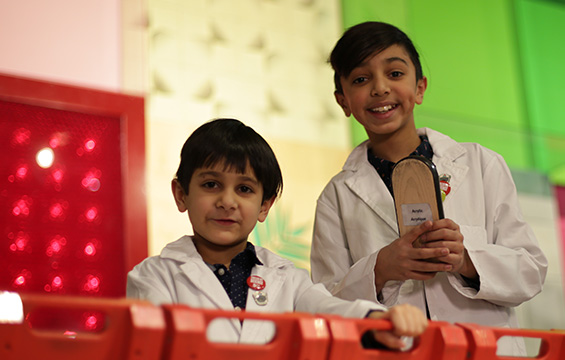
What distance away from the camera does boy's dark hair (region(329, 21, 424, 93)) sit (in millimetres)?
1307

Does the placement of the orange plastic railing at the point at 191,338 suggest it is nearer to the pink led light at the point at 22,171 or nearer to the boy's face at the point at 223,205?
the boy's face at the point at 223,205

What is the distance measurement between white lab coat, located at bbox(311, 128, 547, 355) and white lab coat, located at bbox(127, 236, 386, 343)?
176 mm

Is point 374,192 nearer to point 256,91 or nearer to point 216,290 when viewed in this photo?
point 216,290

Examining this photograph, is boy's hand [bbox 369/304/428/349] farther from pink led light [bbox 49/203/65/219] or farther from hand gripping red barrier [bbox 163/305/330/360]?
pink led light [bbox 49/203/65/219]

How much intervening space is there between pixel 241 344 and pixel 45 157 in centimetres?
127

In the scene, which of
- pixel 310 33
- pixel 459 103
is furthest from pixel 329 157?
pixel 459 103

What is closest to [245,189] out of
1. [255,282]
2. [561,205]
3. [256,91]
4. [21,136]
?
[255,282]

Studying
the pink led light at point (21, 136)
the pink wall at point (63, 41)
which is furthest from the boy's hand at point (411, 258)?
the pink wall at point (63, 41)

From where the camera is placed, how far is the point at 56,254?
1.75 m

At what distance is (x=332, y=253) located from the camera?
1.33 metres

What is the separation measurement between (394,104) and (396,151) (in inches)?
4.2

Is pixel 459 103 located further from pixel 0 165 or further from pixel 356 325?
pixel 356 325

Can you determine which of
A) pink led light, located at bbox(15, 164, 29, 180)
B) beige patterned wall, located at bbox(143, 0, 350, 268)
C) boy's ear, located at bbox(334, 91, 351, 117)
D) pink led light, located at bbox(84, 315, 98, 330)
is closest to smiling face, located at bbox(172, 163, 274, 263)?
boy's ear, located at bbox(334, 91, 351, 117)

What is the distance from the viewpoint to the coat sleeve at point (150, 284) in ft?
3.21
